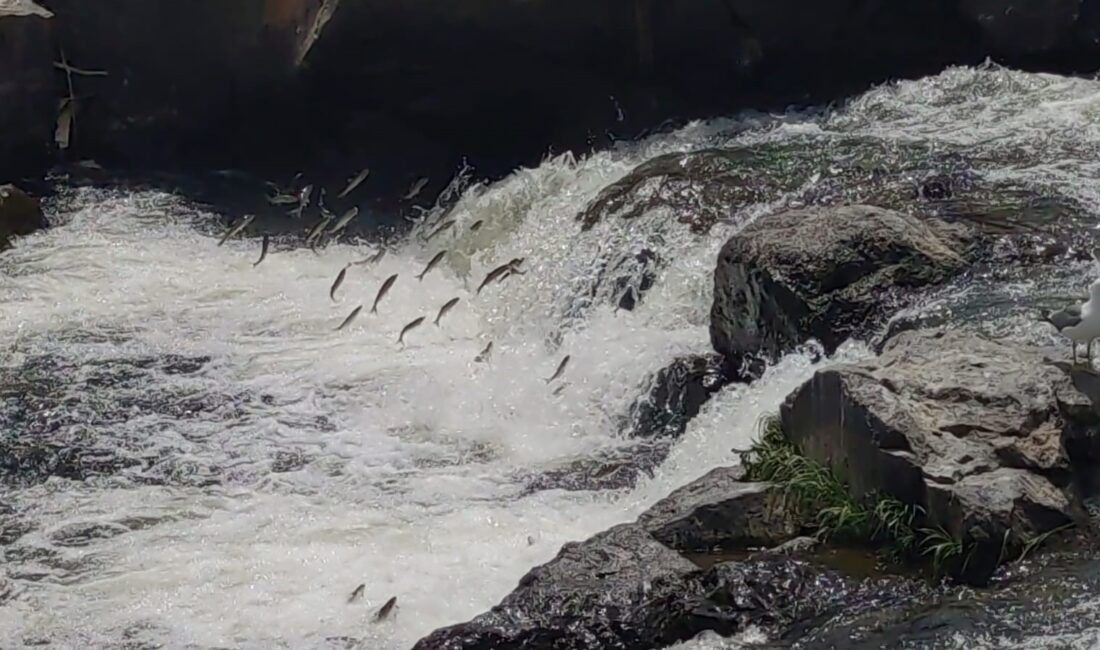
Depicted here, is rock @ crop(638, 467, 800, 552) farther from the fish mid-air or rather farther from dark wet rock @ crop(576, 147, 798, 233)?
dark wet rock @ crop(576, 147, 798, 233)

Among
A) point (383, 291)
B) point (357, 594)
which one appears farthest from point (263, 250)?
point (357, 594)

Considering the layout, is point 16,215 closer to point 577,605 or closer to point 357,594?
point 357,594

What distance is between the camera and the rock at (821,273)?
25.4ft

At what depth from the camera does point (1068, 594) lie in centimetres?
535

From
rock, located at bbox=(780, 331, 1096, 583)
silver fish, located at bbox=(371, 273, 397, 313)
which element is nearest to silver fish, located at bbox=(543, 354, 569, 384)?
silver fish, located at bbox=(371, 273, 397, 313)

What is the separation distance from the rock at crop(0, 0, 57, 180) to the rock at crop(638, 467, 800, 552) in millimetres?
8485

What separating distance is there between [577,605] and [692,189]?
194 inches

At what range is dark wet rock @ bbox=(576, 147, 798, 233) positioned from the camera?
992 centimetres

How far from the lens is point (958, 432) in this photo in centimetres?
604

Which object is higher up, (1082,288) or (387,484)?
(1082,288)

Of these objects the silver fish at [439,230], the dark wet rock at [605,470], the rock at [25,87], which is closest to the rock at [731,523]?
the dark wet rock at [605,470]

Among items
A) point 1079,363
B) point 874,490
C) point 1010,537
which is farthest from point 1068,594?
point 1079,363

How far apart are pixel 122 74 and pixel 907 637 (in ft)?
33.7

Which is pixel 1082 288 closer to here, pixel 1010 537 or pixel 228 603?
pixel 1010 537
